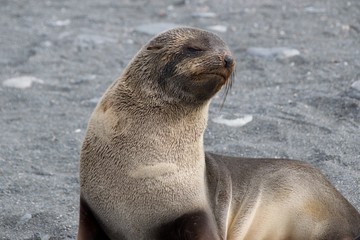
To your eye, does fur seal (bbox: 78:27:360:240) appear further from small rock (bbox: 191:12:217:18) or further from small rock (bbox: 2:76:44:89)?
small rock (bbox: 191:12:217:18)

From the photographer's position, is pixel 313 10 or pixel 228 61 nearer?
pixel 228 61

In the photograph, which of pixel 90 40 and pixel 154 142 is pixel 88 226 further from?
pixel 90 40

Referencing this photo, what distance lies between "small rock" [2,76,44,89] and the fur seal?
11.0 ft

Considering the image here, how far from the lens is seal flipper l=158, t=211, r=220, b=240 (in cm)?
392

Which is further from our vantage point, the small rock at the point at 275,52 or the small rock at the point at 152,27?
the small rock at the point at 152,27

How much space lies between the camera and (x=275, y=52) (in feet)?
26.1

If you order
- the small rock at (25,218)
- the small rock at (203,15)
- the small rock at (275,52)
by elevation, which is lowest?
the small rock at (203,15)

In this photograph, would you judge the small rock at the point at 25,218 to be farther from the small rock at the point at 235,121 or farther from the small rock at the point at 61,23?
the small rock at the point at 61,23

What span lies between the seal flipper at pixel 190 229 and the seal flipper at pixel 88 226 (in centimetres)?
33

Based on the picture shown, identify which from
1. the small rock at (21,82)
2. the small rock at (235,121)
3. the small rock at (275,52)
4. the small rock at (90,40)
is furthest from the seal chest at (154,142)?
the small rock at (90,40)

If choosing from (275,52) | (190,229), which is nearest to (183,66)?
(190,229)

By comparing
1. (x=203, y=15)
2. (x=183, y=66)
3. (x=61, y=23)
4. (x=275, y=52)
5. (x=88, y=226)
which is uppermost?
(x=183, y=66)

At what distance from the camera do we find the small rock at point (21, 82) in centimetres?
745

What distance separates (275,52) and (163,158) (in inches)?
161
